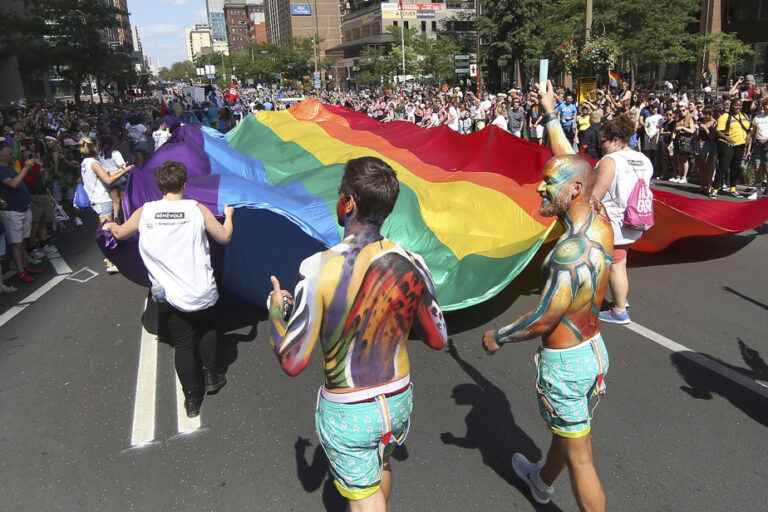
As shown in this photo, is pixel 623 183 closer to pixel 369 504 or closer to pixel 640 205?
pixel 640 205

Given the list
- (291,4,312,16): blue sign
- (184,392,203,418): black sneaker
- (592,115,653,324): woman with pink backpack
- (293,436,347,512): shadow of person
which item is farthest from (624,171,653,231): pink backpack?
(291,4,312,16): blue sign

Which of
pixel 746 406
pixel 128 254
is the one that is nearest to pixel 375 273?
pixel 746 406

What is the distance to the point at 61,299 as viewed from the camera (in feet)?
22.4

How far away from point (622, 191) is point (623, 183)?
74mm

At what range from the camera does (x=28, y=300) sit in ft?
22.5

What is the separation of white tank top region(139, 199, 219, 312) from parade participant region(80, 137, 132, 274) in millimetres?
4314

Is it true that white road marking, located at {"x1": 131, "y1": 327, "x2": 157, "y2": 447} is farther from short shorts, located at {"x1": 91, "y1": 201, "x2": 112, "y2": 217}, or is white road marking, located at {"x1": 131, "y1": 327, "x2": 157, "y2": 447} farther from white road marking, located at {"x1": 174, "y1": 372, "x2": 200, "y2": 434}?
short shorts, located at {"x1": 91, "y1": 201, "x2": 112, "y2": 217}

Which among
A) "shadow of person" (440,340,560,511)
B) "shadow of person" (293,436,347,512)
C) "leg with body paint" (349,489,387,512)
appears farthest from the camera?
"shadow of person" (440,340,560,511)

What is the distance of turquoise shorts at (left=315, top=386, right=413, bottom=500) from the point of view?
2.15m

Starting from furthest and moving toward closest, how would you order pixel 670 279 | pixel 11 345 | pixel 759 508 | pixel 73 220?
pixel 73 220 < pixel 670 279 < pixel 11 345 < pixel 759 508

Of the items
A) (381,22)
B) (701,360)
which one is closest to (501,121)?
(701,360)

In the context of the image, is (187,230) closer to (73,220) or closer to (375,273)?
(375,273)

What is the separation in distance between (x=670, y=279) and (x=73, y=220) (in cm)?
1055

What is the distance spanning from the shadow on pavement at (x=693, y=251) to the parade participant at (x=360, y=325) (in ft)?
18.6
